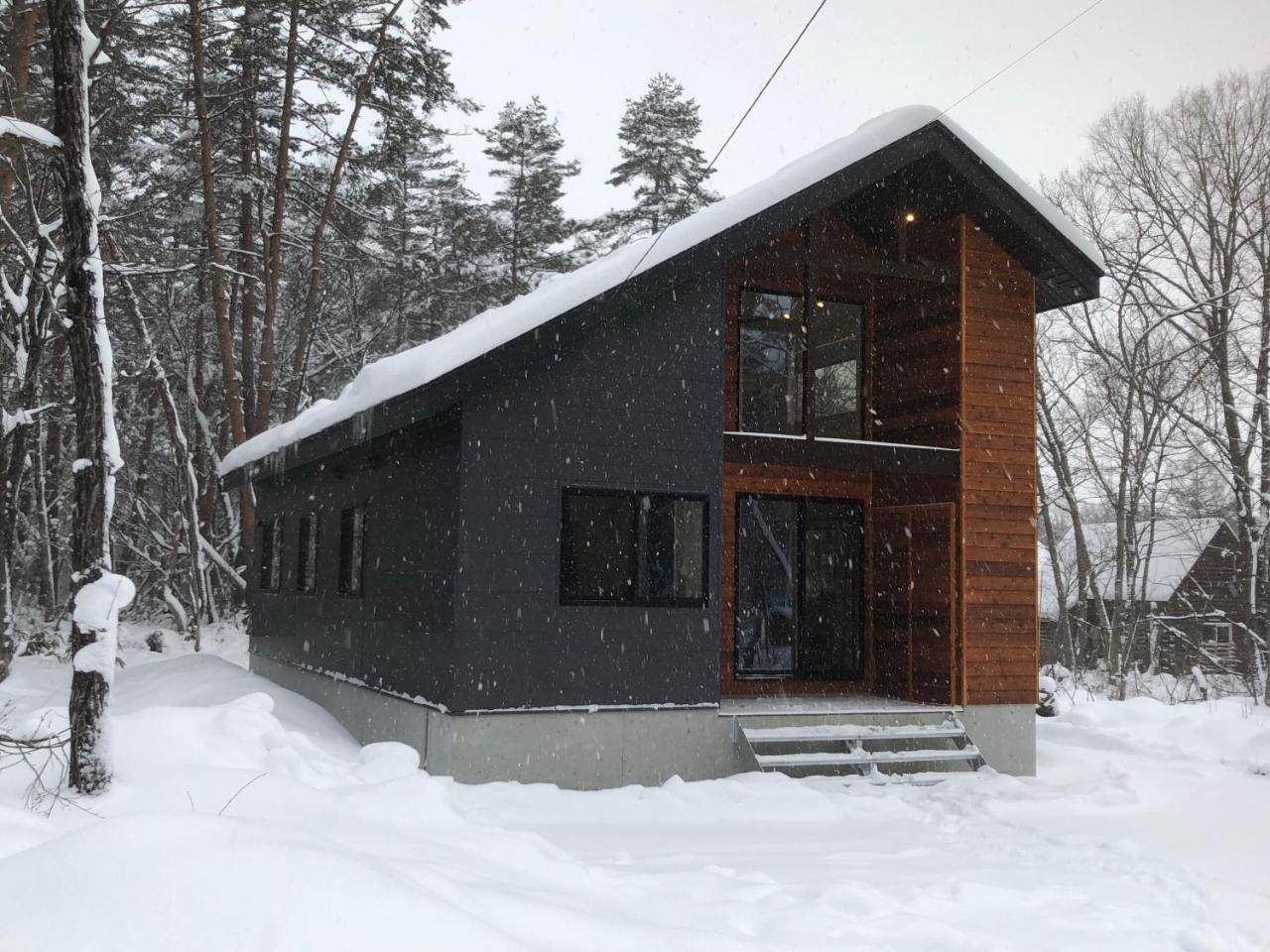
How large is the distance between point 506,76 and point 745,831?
32.5 meters

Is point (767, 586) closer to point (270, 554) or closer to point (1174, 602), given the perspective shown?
point (270, 554)

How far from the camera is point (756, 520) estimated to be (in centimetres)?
1155

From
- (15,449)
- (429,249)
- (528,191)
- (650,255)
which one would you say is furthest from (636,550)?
(429,249)

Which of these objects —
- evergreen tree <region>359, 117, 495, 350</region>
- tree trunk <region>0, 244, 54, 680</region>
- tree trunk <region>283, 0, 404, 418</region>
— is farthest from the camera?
evergreen tree <region>359, 117, 495, 350</region>

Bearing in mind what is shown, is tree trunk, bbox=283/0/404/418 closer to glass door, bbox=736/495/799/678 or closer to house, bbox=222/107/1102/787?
house, bbox=222/107/1102/787

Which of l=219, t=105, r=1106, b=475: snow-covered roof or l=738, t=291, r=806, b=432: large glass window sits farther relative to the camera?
l=738, t=291, r=806, b=432: large glass window

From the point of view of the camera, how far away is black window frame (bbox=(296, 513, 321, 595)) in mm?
12391

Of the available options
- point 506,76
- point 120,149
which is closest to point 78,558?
point 120,149

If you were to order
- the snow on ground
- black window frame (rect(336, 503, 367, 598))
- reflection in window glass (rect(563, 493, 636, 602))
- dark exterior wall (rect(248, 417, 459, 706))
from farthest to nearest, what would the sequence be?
black window frame (rect(336, 503, 367, 598)), reflection in window glass (rect(563, 493, 636, 602)), dark exterior wall (rect(248, 417, 459, 706)), the snow on ground

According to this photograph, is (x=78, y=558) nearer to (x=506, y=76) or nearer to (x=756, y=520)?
(x=756, y=520)

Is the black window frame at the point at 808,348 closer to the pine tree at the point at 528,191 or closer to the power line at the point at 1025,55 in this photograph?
the power line at the point at 1025,55

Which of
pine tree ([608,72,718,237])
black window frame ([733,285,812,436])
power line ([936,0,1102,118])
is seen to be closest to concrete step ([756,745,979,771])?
black window frame ([733,285,812,436])

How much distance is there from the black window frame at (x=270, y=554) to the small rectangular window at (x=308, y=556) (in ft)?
3.34

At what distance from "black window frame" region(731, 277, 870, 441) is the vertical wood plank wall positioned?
4.66ft
